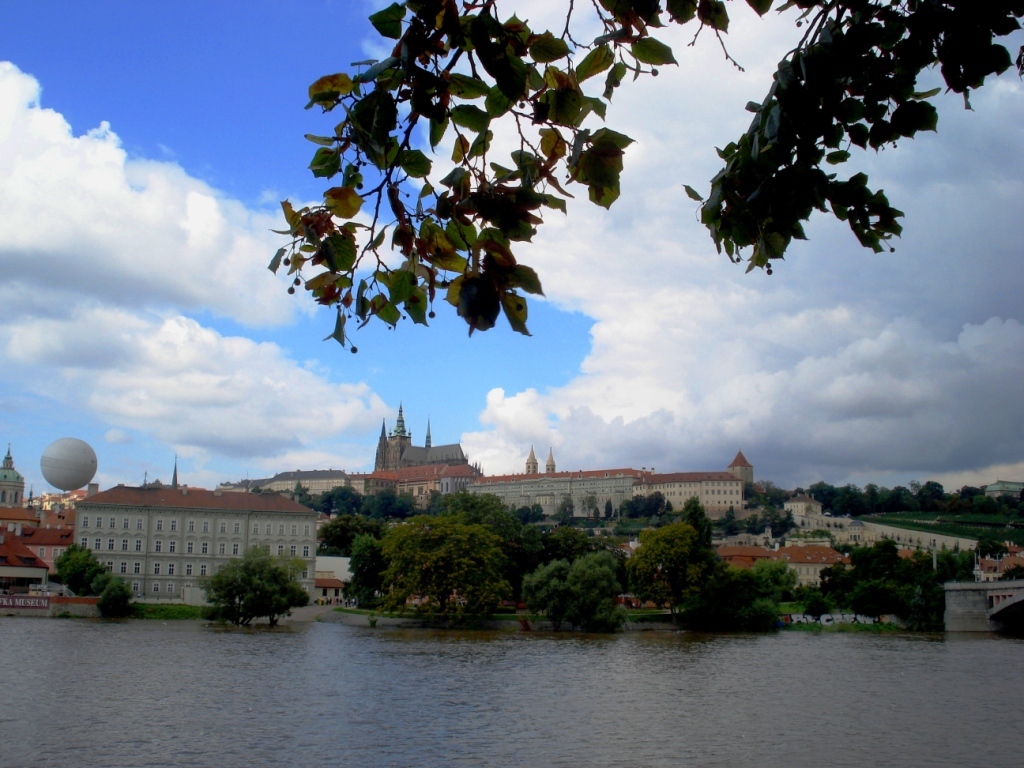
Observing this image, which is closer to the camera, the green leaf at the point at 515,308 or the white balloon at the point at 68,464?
the green leaf at the point at 515,308

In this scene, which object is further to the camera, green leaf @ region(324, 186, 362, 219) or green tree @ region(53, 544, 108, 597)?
green tree @ region(53, 544, 108, 597)

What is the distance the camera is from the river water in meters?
15.8

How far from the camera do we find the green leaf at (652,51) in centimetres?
280

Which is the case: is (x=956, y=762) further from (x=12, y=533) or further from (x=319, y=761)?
(x=12, y=533)

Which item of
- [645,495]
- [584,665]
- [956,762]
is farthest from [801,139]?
[645,495]

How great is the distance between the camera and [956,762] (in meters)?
15.9

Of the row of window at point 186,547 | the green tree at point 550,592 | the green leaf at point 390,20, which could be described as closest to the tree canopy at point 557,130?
the green leaf at point 390,20

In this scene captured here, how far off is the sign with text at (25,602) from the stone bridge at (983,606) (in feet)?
158

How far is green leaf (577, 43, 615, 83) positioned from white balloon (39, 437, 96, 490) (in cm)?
7071

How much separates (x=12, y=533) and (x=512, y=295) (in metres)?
68.2

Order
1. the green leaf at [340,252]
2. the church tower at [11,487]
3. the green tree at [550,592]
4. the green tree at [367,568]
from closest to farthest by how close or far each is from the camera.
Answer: the green leaf at [340,252] → the green tree at [550,592] → the green tree at [367,568] → the church tower at [11,487]

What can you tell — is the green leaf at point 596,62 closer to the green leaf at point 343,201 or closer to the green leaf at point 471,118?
the green leaf at point 471,118

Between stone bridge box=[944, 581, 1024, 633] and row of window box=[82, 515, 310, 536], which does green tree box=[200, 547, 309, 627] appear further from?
stone bridge box=[944, 581, 1024, 633]

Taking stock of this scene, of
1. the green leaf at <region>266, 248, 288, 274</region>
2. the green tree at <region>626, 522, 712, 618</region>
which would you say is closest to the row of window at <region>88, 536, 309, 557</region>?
the green tree at <region>626, 522, 712, 618</region>
